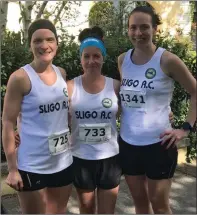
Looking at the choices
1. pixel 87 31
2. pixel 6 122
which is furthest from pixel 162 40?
pixel 6 122

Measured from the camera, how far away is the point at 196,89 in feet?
7.51

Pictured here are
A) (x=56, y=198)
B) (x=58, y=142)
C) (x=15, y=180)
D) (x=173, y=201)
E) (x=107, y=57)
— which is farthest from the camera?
(x=107, y=57)

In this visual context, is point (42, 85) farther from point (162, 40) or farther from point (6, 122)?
point (162, 40)

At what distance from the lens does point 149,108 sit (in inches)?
90.5

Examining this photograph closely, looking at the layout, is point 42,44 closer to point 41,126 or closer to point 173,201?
point 41,126

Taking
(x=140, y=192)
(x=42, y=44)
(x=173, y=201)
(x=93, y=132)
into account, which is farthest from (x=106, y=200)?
(x=173, y=201)

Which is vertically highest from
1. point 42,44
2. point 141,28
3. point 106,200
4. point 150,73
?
point 141,28

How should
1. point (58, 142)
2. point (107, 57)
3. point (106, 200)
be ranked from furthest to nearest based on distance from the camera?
1. point (107, 57)
2. point (106, 200)
3. point (58, 142)

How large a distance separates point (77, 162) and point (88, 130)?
0.82ft

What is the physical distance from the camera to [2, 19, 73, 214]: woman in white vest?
6.86 feet

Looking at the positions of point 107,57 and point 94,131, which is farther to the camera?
point 107,57

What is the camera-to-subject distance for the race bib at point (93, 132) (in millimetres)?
2323

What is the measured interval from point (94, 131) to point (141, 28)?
2.52 feet

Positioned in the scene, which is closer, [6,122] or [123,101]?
[6,122]
